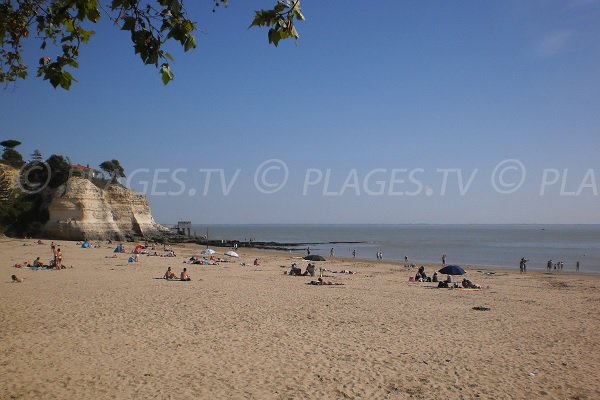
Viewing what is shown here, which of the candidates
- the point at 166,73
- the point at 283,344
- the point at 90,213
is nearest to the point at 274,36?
the point at 166,73

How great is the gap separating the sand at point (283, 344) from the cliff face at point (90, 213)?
3044 centimetres

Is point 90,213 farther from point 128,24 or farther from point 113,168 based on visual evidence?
point 128,24

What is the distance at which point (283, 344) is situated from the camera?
870 centimetres

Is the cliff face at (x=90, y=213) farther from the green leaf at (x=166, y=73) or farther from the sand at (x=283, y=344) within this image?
the green leaf at (x=166, y=73)

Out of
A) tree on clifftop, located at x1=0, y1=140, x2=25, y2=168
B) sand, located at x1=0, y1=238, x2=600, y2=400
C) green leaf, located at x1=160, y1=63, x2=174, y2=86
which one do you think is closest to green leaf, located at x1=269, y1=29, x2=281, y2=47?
green leaf, located at x1=160, y1=63, x2=174, y2=86

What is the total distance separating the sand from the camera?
6.38 meters

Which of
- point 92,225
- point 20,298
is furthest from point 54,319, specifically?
point 92,225

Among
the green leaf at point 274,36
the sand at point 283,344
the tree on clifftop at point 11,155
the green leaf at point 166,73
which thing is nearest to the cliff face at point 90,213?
the tree on clifftop at point 11,155

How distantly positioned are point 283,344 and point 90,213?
4259cm

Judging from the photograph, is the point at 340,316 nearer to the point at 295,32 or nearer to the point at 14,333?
the point at 14,333

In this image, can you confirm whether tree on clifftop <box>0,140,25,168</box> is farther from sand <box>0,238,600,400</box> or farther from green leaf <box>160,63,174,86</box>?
green leaf <box>160,63,174,86</box>

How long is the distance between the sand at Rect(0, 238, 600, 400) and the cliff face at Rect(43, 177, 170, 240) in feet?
99.9

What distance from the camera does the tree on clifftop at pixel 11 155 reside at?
48.3 m

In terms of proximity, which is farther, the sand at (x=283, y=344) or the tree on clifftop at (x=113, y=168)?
the tree on clifftop at (x=113, y=168)
